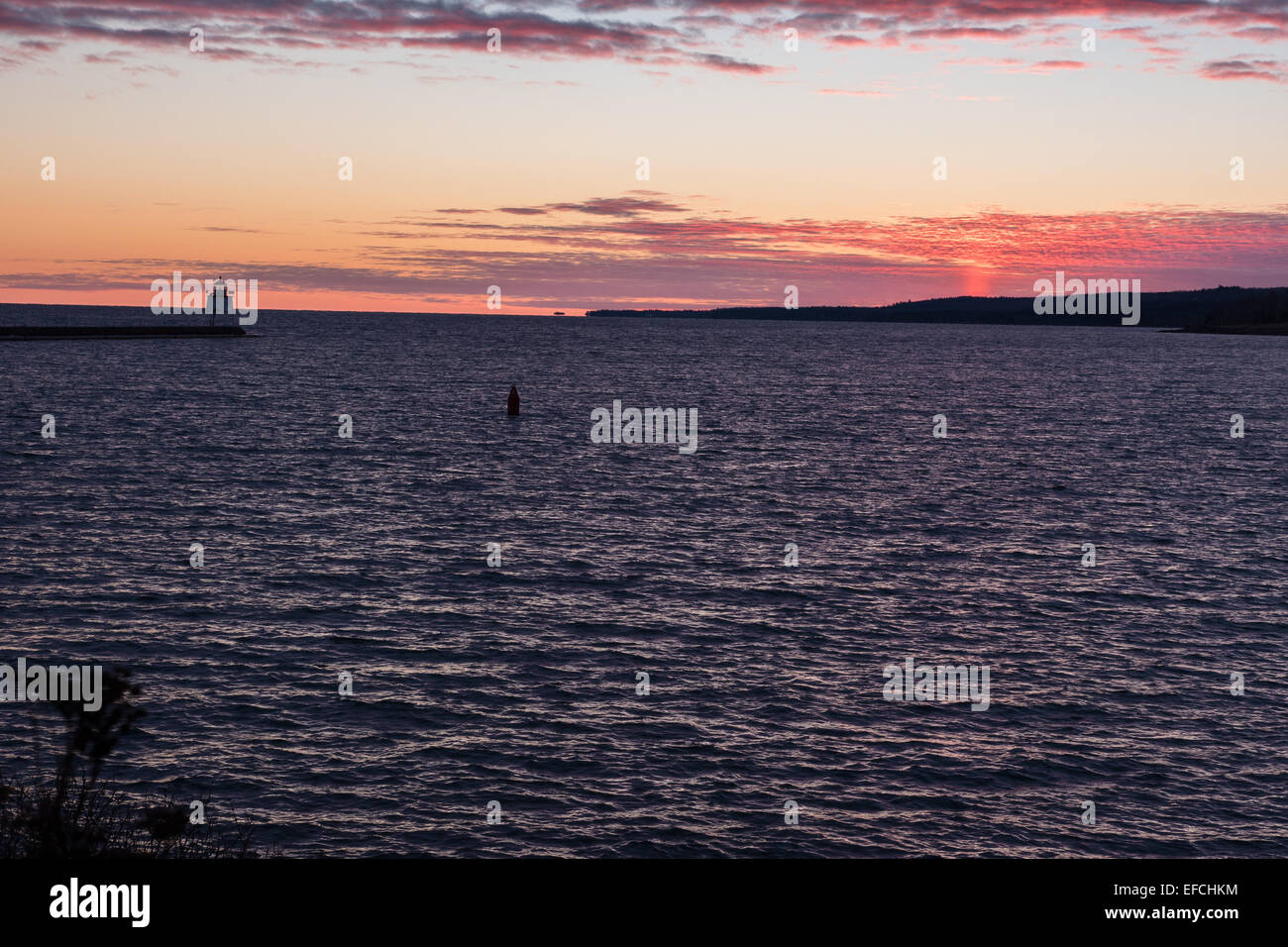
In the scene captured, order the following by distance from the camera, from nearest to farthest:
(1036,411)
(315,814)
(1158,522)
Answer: (315,814)
(1158,522)
(1036,411)

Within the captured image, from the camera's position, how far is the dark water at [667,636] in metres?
22.5

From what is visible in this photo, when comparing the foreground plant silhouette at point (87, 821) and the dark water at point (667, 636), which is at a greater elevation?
the foreground plant silhouette at point (87, 821)

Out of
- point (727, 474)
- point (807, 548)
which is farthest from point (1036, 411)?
point (807, 548)

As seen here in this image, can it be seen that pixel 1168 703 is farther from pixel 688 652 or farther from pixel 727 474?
pixel 727 474

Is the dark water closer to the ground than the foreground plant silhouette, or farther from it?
closer to the ground

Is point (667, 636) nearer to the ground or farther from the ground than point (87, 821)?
nearer to the ground

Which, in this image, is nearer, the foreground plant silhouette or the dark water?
the foreground plant silhouette

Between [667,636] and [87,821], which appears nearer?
[87,821]

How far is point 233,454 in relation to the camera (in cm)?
7012

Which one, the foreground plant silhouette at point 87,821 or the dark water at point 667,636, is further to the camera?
the dark water at point 667,636

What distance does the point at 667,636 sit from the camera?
33.3 meters

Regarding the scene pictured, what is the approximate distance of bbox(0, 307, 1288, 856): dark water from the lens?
22.5 m
